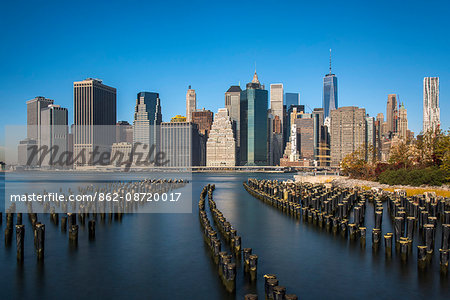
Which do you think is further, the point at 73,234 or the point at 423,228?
the point at 423,228

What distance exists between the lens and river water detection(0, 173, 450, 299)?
2130cm

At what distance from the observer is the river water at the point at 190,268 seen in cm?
2130

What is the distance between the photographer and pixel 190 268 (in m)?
25.4

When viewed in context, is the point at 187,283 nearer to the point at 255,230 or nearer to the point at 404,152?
the point at 255,230

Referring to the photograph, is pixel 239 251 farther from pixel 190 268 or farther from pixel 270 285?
pixel 270 285

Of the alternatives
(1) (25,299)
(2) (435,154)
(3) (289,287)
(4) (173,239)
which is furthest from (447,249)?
(2) (435,154)

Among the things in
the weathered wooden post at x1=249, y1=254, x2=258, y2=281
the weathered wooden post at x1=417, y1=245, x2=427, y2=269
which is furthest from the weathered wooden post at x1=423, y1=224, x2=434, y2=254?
the weathered wooden post at x1=249, y1=254, x2=258, y2=281

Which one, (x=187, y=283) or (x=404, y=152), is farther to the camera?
(x=404, y=152)

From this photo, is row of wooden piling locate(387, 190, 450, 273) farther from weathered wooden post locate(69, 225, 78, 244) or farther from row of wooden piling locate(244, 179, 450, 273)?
weathered wooden post locate(69, 225, 78, 244)

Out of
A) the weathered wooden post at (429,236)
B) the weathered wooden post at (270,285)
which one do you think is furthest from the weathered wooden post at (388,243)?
the weathered wooden post at (270,285)

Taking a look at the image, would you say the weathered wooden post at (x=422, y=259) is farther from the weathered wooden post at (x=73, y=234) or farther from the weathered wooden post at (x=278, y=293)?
the weathered wooden post at (x=73, y=234)

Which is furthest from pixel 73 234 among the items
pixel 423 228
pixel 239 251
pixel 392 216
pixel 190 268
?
pixel 392 216

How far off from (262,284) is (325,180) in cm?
8288

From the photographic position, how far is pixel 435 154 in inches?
2832
